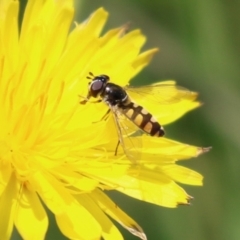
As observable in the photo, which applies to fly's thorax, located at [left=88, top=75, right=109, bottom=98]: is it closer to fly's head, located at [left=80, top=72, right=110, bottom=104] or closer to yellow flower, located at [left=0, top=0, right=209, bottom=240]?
fly's head, located at [left=80, top=72, right=110, bottom=104]

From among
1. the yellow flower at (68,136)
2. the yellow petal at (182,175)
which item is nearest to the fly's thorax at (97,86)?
the yellow flower at (68,136)

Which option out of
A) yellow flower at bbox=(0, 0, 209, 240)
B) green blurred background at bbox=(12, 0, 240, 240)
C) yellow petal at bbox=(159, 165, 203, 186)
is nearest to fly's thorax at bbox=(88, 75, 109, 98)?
yellow flower at bbox=(0, 0, 209, 240)

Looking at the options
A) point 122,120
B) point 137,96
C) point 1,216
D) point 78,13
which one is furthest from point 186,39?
point 1,216

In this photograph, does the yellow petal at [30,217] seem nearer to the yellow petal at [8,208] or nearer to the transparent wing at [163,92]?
the yellow petal at [8,208]

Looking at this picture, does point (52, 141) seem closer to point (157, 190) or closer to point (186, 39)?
point (157, 190)

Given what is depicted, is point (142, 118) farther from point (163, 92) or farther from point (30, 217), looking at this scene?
point (30, 217)

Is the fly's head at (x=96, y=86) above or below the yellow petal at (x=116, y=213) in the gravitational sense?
above

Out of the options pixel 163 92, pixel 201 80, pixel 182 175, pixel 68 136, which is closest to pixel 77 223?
pixel 68 136
